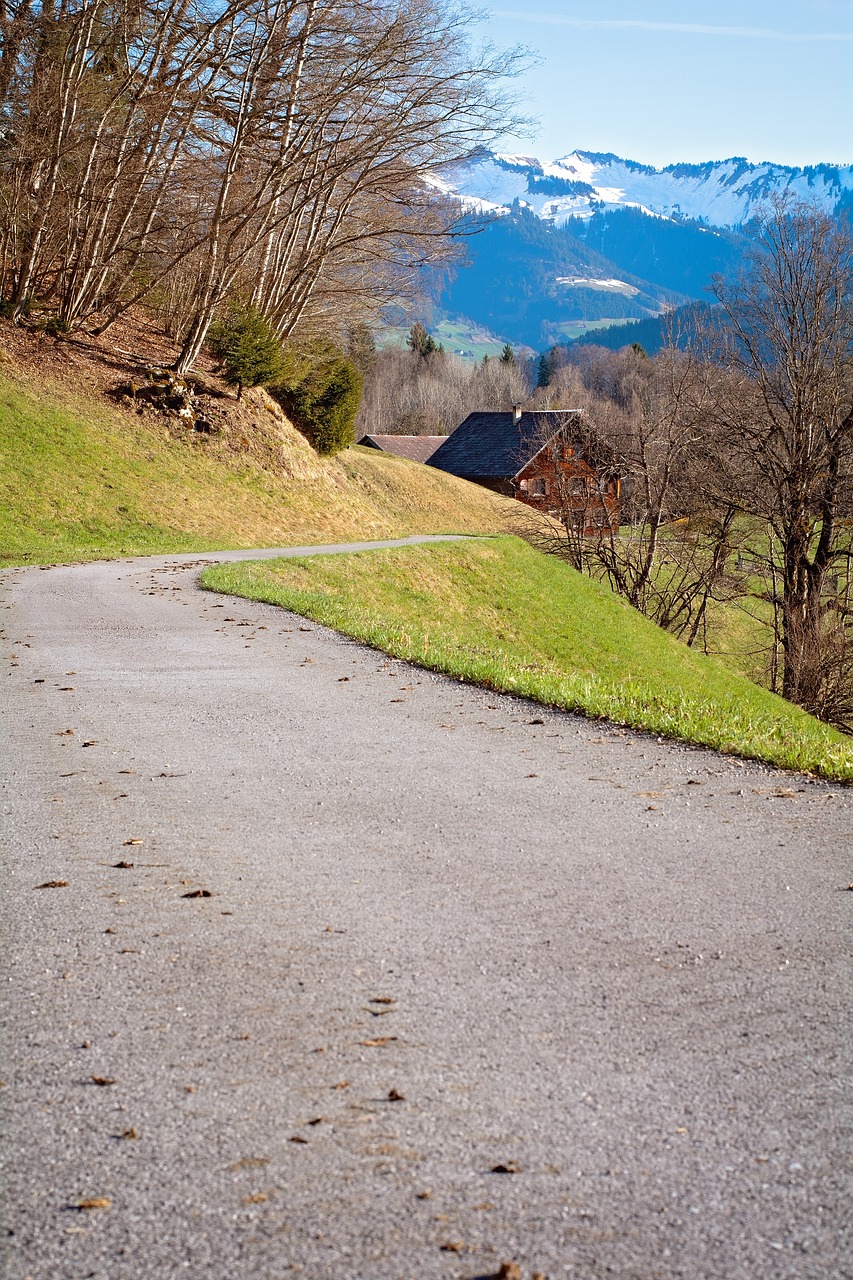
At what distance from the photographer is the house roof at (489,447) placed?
68625 millimetres

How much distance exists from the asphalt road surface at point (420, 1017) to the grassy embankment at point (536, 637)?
155cm

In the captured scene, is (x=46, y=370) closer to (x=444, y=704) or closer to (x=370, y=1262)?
(x=444, y=704)

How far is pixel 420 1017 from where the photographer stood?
370cm

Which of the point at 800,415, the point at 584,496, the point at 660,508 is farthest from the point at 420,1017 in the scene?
the point at 584,496

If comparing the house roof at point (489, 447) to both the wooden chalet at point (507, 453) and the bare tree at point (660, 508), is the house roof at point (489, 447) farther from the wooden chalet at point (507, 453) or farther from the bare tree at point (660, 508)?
the bare tree at point (660, 508)

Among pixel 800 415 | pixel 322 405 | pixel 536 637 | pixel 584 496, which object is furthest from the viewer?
pixel 322 405

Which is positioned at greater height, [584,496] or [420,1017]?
[584,496]

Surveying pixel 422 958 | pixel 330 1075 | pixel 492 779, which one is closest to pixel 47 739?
pixel 492 779

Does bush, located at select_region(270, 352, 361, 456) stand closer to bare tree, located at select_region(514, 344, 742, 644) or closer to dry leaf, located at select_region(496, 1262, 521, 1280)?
bare tree, located at select_region(514, 344, 742, 644)

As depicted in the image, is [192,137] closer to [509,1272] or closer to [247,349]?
[247,349]

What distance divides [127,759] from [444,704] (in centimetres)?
318

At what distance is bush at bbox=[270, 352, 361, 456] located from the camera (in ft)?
134

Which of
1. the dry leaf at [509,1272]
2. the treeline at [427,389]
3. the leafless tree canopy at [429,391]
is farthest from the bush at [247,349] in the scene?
the leafless tree canopy at [429,391]

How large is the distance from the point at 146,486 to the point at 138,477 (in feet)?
1.30
